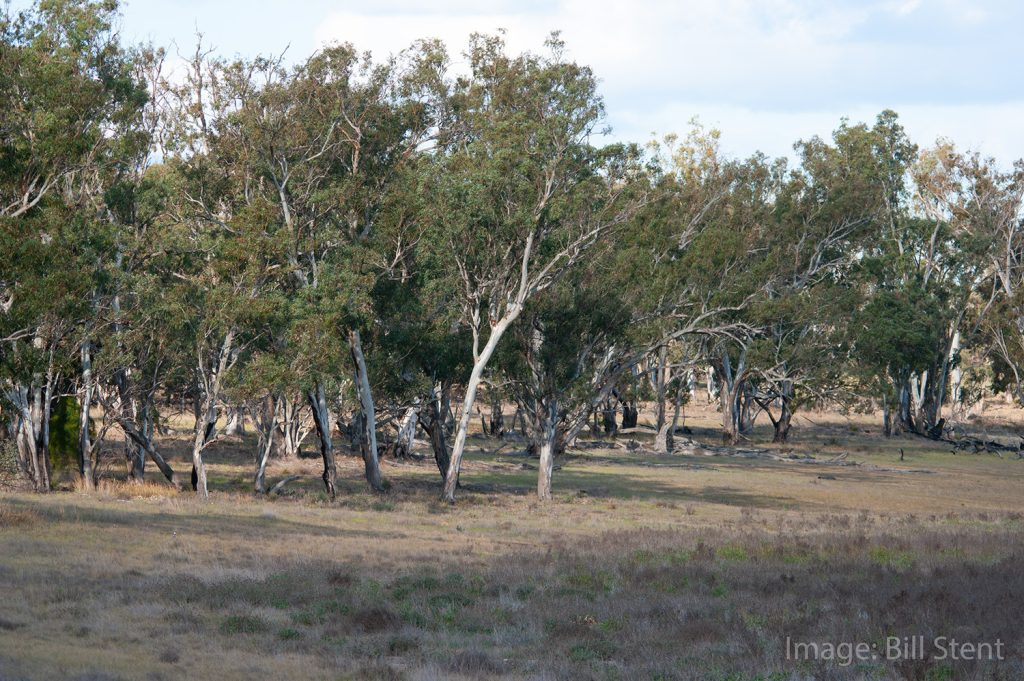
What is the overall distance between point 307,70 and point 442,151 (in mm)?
5800

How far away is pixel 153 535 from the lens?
69.5ft

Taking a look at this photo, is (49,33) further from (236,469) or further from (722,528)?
(722,528)

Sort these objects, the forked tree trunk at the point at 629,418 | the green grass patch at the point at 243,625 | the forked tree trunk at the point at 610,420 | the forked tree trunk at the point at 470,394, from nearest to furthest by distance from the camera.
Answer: the green grass patch at the point at 243,625
the forked tree trunk at the point at 470,394
the forked tree trunk at the point at 610,420
the forked tree trunk at the point at 629,418

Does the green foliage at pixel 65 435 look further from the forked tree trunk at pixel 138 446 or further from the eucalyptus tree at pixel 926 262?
the eucalyptus tree at pixel 926 262

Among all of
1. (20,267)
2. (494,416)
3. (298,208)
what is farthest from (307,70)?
(494,416)

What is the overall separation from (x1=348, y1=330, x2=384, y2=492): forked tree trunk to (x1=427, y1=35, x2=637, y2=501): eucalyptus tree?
2.73 metres

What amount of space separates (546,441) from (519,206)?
8.44m

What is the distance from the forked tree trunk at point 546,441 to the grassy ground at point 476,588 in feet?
6.54

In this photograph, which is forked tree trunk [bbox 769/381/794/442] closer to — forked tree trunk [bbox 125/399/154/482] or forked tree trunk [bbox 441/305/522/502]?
forked tree trunk [bbox 441/305/522/502]

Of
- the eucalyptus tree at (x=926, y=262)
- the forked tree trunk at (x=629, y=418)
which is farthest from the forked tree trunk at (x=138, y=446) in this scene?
the eucalyptus tree at (x=926, y=262)

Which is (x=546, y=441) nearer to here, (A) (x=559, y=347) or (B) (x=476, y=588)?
(A) (x=559, y=347)

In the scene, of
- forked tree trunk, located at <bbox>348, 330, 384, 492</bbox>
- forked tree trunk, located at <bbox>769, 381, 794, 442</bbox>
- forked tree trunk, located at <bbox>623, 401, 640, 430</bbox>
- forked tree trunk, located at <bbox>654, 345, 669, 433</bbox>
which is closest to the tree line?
forked tree trunk, located at <bbox>348, 330, 384, 492</bbox>

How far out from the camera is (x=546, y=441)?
3719cm

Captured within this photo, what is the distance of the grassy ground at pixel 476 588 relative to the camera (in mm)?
11820
